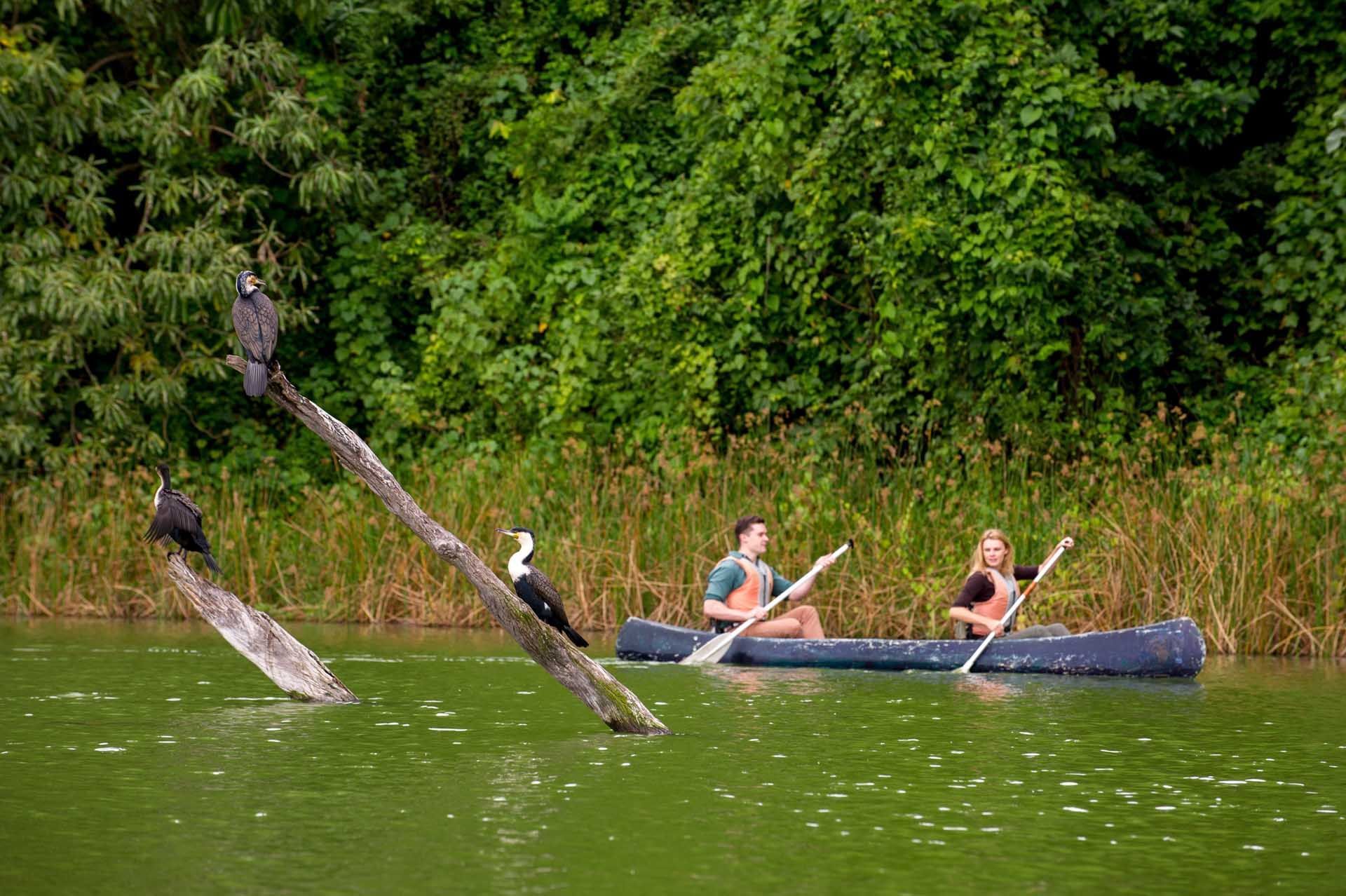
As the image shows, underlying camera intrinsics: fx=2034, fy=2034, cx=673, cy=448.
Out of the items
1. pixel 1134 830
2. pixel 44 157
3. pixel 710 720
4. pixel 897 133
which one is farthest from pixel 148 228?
pixel 1134 830

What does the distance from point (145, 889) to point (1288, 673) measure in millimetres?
8428

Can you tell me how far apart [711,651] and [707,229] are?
7034 millimetres

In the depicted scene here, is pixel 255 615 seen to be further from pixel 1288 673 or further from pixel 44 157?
pixel 44 157

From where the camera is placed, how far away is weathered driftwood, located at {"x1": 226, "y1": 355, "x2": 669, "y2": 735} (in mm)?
8508

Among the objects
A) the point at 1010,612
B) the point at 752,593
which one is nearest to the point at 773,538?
the point at 752,593

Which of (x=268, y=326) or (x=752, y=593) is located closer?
(x=268, y=326)

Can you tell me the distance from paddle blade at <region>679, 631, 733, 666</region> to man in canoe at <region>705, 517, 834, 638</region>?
130 millimetres

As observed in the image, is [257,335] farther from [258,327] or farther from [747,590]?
[747,590]

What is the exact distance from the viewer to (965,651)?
12.5m

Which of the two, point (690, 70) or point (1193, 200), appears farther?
point (690, 70)

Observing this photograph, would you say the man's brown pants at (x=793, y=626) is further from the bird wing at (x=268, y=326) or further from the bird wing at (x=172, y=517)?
the bird wing at (x=268, y=326)

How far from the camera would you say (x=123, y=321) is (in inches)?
742

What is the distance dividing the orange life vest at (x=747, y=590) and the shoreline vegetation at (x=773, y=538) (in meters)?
1.29

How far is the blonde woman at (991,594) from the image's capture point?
41.8 feet
